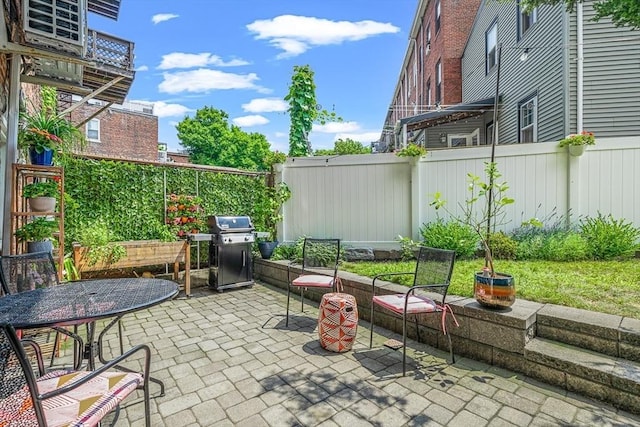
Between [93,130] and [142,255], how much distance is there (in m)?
16.2

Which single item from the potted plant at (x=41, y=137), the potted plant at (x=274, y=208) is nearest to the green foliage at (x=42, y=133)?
the potted plant at (x=41, y=137)

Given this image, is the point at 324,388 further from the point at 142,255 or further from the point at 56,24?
the point at 56,24

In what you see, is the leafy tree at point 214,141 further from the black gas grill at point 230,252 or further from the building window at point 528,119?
the black gas grill at point 230,252

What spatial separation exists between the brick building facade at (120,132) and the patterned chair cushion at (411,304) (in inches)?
669

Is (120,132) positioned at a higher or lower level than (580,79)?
higher

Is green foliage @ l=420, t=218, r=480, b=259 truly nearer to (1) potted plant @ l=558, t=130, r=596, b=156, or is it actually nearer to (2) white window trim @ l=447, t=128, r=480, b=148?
(1) potted plant @ l=558, t=130, r=596, b=156

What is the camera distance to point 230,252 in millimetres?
5145

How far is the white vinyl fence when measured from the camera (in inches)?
192

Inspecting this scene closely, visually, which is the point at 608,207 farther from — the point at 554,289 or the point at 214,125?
the point at 214,125

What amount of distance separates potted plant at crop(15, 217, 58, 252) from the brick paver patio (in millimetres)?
1188

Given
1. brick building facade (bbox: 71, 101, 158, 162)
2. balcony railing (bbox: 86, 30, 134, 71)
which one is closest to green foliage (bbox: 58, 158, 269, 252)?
balcony railing (bbox: 86, 30, 134, 71)

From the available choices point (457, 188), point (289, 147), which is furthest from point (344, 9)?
Answer: point (457, 188)

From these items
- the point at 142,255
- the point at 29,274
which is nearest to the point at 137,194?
the point at 142,255

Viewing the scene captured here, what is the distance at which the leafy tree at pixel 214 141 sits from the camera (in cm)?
2980
